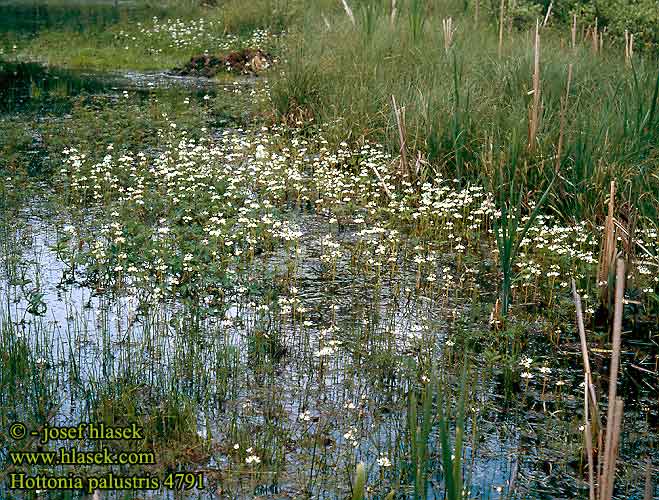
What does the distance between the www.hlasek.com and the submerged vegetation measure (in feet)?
0.17

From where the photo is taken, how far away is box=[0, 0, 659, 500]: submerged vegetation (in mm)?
4480

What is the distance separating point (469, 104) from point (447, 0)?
6749 mm

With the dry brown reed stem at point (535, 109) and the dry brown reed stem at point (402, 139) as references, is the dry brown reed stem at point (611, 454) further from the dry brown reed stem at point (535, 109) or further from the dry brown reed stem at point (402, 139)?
the dry brown reed stem at point (402, 139)

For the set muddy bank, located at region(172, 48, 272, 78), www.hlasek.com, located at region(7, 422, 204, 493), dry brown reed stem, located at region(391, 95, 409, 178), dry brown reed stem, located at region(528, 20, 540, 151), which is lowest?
www.hlasek.com, located at region(7, 422, 204, 493)

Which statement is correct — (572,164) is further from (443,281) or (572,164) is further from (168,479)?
(168,479)

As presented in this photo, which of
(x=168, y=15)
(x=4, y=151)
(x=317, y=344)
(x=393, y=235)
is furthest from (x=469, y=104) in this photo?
(x=168, y=15)

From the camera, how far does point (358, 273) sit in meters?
7.05

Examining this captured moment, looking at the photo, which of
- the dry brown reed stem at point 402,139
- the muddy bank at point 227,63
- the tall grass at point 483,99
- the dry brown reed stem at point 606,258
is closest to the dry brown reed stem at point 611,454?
the dry brown reed stem at point 606,258

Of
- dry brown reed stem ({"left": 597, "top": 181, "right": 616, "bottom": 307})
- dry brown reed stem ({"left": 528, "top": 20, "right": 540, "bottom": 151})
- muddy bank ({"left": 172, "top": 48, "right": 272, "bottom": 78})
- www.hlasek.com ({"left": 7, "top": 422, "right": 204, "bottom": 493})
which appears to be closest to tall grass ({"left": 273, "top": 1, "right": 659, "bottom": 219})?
dry brown reed stem ({"left": 528, "top": 20, "right": 540, "bottom": 151})

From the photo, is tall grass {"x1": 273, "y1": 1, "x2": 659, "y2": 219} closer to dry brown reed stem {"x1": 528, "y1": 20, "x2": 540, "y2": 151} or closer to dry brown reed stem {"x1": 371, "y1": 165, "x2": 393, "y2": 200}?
dry brown reed stem {"x1": 528, "y1": 20, "x2": 540, "y2": 151}

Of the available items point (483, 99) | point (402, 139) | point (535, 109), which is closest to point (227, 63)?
point (483, 99)

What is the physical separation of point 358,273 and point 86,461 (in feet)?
10.6

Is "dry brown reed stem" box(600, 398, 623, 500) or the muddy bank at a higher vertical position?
"dry brown reed stem" box(600, 398, 623, 500)

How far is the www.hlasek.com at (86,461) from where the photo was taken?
413 centimetres
